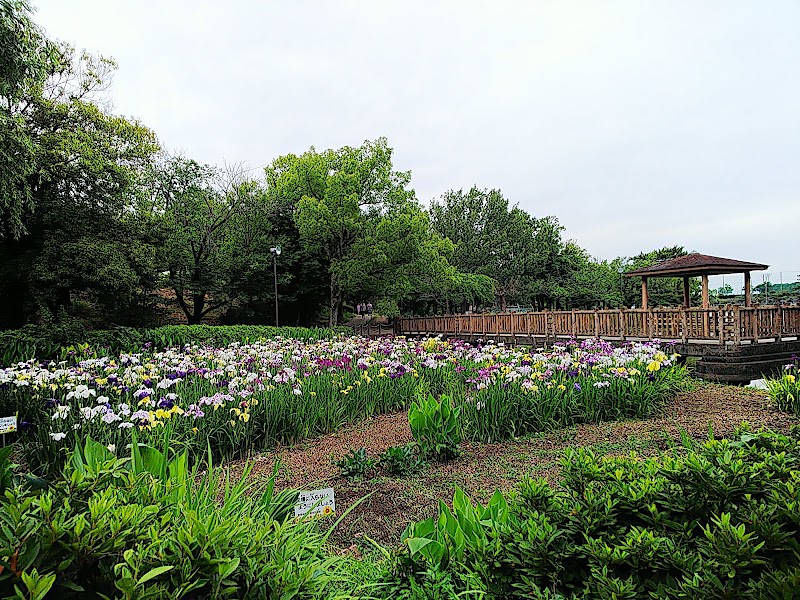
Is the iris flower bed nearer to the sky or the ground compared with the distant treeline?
nearer to the ground

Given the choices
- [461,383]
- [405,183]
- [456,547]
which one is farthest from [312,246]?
[456,547]

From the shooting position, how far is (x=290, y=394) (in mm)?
5180

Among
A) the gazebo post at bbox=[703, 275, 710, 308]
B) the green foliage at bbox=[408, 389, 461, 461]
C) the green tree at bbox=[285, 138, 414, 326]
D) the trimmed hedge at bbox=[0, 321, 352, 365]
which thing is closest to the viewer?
the green foliage at bbox=[408, 389, 461, 461]

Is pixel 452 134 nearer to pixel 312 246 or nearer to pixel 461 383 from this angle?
pixel 312 246

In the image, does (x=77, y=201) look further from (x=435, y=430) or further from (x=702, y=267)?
(x=702, y=267)

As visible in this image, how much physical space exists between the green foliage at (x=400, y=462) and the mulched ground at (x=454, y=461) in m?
0.08

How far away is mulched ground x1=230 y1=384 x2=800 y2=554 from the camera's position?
3146 mm

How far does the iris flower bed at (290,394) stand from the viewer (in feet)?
13.1

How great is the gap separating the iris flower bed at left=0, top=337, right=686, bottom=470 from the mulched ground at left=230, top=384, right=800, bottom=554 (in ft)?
0.80

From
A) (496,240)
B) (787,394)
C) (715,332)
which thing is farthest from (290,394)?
(496,240)

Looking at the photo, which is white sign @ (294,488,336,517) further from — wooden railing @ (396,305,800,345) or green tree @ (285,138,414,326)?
green tree @ (285,138,414,326)

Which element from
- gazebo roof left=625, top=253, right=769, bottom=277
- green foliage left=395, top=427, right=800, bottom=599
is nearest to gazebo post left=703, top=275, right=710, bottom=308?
gazebo roof left=625, top=253, right=769, bottom=277

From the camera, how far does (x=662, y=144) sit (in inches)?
557

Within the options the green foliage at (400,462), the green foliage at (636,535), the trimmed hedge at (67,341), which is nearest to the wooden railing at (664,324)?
the trimmed hedge at (67,341)
